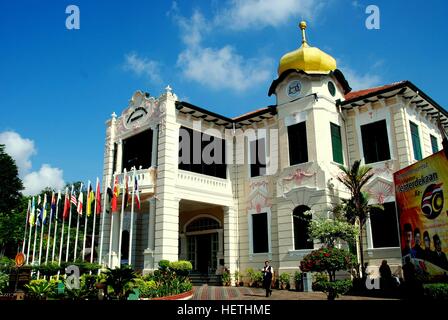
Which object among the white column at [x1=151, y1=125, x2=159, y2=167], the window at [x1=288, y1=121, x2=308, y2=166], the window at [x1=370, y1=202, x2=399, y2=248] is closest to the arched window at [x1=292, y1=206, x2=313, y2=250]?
the window at [x1=288, y1=121, x2=308, y2=166]

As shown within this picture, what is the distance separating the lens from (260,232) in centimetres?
2103

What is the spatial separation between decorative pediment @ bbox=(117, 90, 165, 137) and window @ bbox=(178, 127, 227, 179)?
5.02ft

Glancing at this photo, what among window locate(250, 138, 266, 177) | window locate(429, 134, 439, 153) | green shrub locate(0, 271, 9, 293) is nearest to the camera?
green shrub locate(0, 271, 9, 293)

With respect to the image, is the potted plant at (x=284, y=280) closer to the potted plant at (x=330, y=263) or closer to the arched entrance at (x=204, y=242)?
the potted plant at (x=330, y=263)

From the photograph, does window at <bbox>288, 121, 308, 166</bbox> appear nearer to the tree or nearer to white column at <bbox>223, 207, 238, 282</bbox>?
white column at <bbox>223, 207, 238, 282</bbox>

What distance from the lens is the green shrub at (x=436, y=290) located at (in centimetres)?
1067

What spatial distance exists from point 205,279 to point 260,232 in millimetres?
4139

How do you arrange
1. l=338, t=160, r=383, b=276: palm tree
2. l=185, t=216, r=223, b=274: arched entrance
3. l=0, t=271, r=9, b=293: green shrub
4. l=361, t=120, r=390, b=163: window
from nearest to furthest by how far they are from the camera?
l=0, t=271, r=9, b=293: green shrub, l=338, t=160, r=383, b=276: palm tree, l=361, t=120, r=390, b=163: window, l=185, t=216, r=223, b=274: arched entrance

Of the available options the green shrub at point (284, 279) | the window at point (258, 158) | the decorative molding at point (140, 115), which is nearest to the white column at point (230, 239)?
the window at point (258, 158)

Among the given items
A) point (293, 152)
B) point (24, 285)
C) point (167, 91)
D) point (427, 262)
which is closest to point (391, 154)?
point (293, 152)

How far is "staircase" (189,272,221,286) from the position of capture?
70.3 feet

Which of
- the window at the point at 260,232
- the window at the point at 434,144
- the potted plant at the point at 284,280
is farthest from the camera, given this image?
the window at the point at 434,144

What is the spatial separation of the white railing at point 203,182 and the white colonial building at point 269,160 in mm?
54

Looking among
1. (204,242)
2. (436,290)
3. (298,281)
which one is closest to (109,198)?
(204,242)
